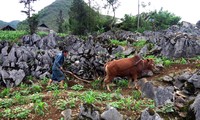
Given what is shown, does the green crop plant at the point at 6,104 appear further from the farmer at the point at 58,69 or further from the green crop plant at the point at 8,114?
the farmer at the point at 58,69

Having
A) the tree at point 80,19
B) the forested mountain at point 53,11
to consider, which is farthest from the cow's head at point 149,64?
the forested mountain at point 53,11

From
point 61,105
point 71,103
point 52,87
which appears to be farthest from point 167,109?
point 52,87

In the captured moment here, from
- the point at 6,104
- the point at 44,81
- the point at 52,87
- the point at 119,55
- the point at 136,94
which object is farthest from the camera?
the point at 119,55

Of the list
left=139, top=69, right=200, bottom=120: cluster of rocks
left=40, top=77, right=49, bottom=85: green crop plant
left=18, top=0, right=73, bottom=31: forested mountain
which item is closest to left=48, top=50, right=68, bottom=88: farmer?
left=40, top=77, right=49, bottom=85: green crop plant

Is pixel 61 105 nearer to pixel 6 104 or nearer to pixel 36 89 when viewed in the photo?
pixel 6 104

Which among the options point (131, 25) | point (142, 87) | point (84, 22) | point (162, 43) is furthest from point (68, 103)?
point (131, 25)

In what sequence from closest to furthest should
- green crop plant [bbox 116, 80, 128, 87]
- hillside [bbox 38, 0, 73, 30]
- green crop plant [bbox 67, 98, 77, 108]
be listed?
green crop plant [bbox 67, 98, 77, 108] → green crop plant [bbox 116, 80, 128, 87] → hillside [bbox 38, 0, 73, 30]

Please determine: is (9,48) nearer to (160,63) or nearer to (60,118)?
(160,63)

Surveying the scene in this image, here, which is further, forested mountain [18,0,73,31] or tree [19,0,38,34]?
forested mountain [18,0,73,31]

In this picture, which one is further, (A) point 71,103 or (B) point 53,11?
(B) point 53,11

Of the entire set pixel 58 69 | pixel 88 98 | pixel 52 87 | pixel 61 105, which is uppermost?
pixel 58 69

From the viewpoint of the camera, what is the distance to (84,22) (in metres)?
39.2

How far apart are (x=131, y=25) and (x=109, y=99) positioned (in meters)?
40.5

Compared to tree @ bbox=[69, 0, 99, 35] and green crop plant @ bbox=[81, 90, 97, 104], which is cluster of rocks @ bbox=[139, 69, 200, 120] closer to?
green crop plant @ bbox=[81, 90, 97, 104]
